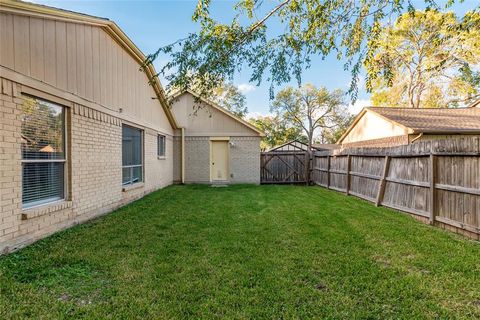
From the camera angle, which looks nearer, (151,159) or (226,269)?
(226,269)

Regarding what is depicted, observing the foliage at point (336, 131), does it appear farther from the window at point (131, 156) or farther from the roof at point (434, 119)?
the window at point (131, 156)

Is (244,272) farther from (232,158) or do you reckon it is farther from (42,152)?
(232,158)

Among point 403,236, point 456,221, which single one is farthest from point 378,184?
point 403,236

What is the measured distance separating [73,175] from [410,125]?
13.6 m

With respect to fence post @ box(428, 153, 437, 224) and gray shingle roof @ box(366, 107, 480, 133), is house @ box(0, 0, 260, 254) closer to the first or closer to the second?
fence post @ box(428, 153, 437, 224)

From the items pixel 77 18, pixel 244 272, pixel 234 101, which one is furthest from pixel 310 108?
pixel 244 272

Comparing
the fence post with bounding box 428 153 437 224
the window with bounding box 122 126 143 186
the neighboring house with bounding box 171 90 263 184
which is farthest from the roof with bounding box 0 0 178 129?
the fence post with bounding box 428 153 437 224

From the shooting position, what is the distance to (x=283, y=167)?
13453 millimetres

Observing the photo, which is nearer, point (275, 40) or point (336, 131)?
point (275, 40)

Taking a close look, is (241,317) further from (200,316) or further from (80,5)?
(80,5)

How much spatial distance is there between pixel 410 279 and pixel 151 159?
27.7 ft

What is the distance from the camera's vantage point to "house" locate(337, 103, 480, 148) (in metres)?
11.7

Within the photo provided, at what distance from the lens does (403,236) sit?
14.6ft

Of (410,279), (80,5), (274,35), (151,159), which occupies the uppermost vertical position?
(80,5)
